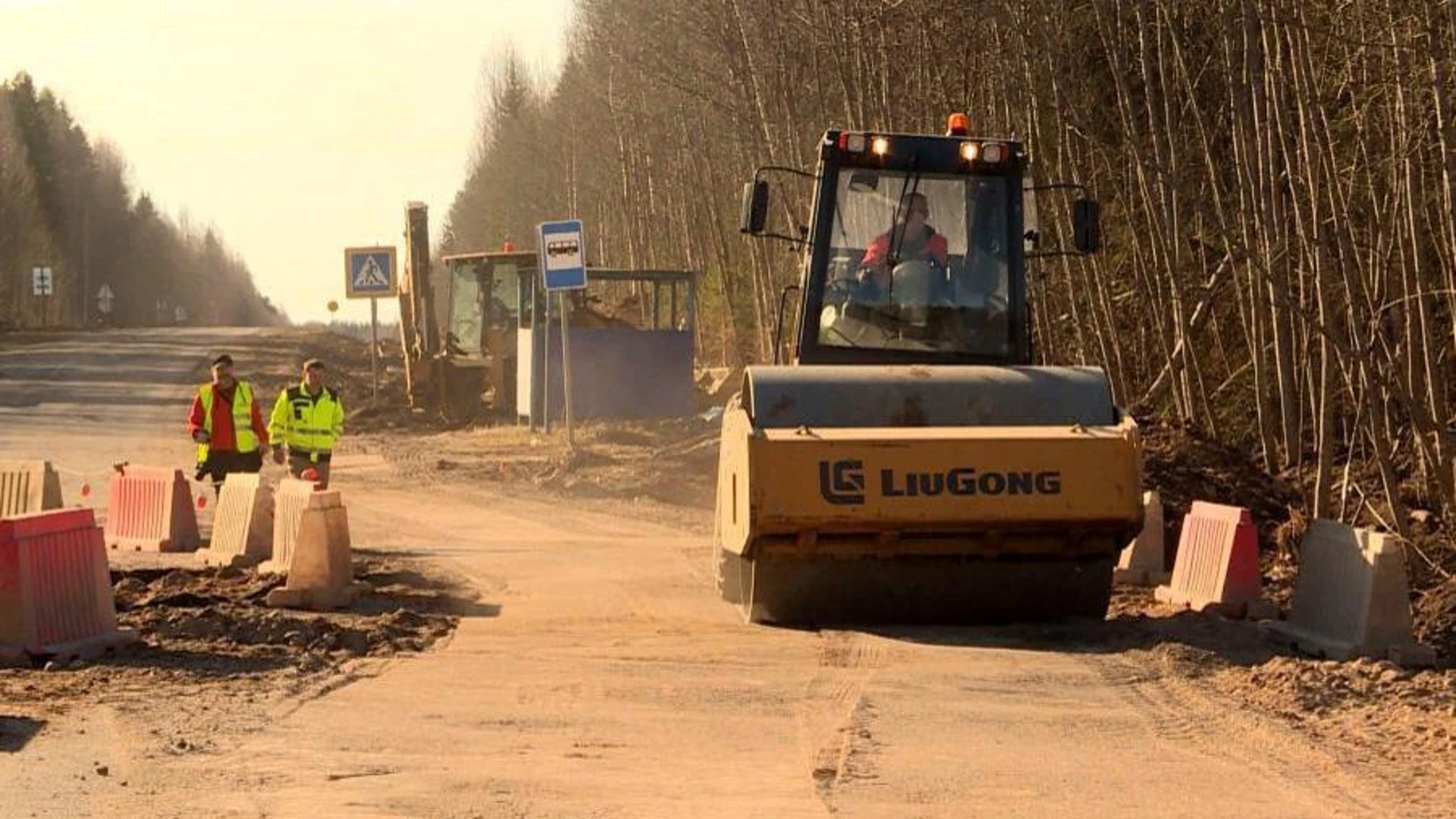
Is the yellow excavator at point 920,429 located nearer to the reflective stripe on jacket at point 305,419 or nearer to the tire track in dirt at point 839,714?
the tire track in dirt at point 839,714

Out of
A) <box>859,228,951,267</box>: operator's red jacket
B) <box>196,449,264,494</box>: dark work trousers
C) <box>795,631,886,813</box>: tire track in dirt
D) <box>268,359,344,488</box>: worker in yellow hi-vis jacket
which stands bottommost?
<box>795,631,886,813</box>: tire track in dirt

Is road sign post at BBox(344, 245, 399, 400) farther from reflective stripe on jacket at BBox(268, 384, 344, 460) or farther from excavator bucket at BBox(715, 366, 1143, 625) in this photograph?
excavator bucket at BBox(715, 366, 1143, 625)

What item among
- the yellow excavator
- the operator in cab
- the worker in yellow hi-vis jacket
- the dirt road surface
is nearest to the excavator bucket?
the yellow excavator

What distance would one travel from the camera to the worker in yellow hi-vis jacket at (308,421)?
17984 mm

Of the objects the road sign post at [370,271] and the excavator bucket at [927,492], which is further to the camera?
the road sign post at [370,271]

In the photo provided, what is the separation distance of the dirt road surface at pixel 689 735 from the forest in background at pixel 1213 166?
158 inches

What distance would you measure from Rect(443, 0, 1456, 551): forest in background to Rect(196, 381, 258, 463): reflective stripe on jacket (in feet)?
21.9

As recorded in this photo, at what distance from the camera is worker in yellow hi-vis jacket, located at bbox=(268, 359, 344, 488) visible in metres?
18.0

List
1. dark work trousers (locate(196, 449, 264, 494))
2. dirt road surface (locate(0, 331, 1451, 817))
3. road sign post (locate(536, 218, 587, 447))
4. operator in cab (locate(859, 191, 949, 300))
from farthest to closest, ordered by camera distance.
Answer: road sign post (locate(536, 218, 587, 447)), dark work trousers (locate(196, 449, 264, 494)), operator in cab (locate(859, 191, 949, 300)), dirt road surface (locate(0, 331, 1451, 817))

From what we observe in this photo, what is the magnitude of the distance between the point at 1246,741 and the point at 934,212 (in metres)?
5.28

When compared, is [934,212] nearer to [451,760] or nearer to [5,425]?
[451,760]

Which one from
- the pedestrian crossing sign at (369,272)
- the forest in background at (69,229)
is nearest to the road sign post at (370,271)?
the pedestrian crossing sign at (369,272)

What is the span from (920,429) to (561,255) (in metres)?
13.9

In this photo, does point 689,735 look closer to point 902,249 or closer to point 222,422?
point 902,249
